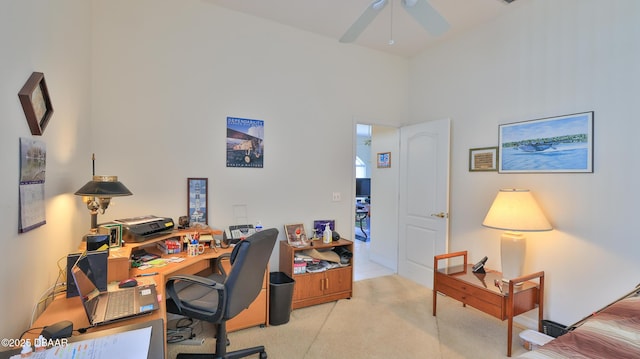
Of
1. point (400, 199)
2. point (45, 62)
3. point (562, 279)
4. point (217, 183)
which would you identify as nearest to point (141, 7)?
point (45, 62)

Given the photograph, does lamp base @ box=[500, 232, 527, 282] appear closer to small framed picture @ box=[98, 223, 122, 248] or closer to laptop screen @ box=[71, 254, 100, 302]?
laptop screen @ box=[71, 254, 100, 302]

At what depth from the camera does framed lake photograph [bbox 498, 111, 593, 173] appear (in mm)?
2354

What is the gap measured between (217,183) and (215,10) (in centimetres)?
170

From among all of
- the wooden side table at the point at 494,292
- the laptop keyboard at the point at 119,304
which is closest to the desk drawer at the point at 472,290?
the wooden side table at the point at 494,292

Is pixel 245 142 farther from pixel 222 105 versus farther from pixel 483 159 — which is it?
pixel 483 159

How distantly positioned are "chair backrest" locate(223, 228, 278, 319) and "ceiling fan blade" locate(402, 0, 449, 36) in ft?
5.81

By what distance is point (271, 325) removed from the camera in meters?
2.63

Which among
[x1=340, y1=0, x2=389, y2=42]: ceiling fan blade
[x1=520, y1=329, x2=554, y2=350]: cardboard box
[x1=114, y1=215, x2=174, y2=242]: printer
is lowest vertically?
[x1=520, y1=329, x2=554, y2=350]: cardboard box

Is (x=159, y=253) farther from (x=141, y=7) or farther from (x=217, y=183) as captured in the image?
(x=141, y=7)

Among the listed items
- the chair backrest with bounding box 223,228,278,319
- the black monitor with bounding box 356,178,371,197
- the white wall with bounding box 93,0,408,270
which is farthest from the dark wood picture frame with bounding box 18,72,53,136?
the black monitor with bounding box 356,178,371,197

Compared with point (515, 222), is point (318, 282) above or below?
below

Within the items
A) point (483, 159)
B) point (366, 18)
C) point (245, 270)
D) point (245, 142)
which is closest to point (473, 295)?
point (483, 159)

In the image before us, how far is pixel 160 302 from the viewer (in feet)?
4.88

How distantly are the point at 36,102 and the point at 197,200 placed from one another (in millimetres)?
1533
